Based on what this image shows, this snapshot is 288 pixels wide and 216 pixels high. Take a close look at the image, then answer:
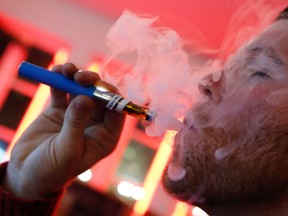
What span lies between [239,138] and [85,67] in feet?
8.71

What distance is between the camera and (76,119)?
88 cm

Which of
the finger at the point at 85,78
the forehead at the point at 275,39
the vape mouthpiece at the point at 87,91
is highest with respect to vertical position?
the forehead at the point at 275,39

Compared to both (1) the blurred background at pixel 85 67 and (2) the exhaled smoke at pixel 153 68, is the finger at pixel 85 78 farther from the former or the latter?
(1) the blurred background at pixel 85 67

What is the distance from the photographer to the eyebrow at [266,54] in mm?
844

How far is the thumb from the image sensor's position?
82cm

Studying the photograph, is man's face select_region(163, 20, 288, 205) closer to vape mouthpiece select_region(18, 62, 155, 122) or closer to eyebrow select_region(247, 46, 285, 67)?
eyebrow select_region(247, 46, 285, 67)

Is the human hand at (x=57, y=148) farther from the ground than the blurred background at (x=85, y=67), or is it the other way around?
the blurred background at (x=85, y=67)

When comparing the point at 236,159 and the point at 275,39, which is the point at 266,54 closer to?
the point at 275,39

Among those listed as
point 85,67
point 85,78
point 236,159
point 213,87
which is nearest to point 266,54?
point 213,87

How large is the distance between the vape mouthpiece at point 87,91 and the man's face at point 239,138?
0.12m

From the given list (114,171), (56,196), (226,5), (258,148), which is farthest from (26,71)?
(114,171)

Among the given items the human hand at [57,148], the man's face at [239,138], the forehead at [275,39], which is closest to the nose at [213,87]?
the man's face at [239,138]

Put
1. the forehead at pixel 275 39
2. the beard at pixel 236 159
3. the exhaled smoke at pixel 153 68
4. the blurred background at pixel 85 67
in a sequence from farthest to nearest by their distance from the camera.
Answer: the blurred background at pixel 85 67
the exhaled smoke at pixel 153 68
the forehead at pixel 275 39
the beard at pixel 236 159

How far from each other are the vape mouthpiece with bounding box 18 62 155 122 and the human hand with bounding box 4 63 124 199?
0.05 metres
